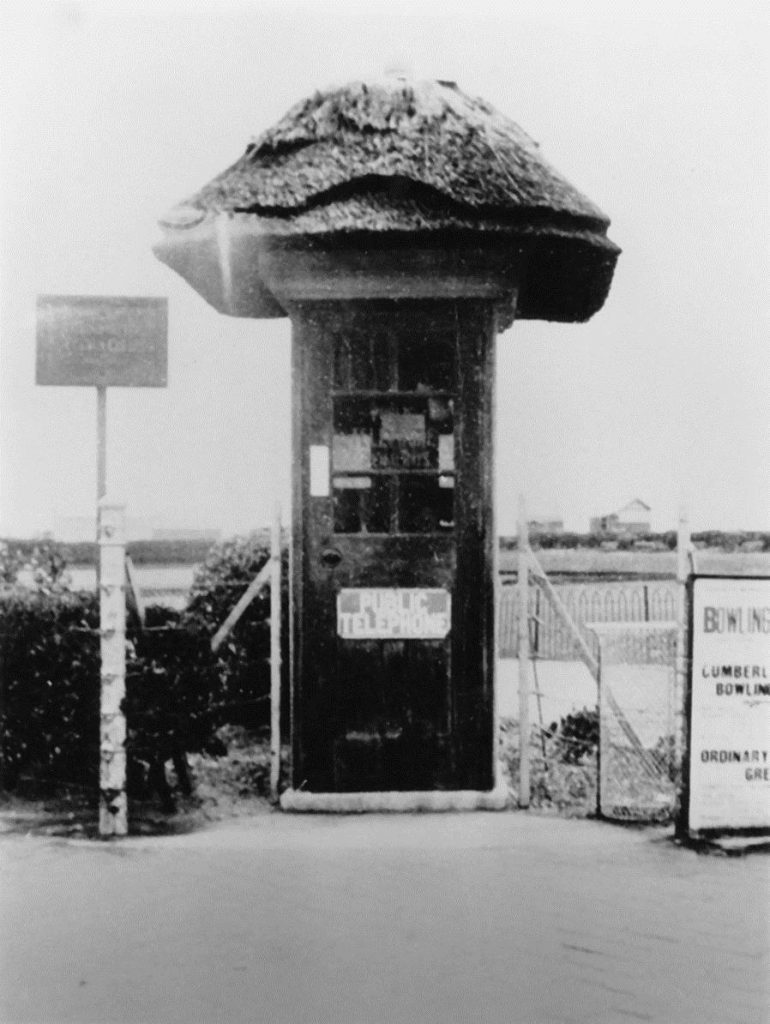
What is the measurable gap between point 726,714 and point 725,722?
1.4 inches

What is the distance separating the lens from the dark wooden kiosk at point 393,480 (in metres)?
5.30

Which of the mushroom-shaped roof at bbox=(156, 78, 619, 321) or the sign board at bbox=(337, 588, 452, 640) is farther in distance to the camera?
the sign board at bbox=(337, 588, 452, 640)

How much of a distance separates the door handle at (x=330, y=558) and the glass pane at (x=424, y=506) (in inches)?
12.9

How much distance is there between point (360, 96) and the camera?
5309mm

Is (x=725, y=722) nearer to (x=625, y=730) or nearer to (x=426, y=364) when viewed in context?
(x=625, y=730)

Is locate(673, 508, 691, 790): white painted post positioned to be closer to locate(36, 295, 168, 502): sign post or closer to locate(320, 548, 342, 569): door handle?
locate(320, 548, 342, 569): door handle

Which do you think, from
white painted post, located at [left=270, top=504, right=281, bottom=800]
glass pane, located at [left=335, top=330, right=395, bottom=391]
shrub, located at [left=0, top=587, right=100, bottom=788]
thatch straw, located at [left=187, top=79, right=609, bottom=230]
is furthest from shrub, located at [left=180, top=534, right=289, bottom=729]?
thatch straw, located at [left=187, top=79, right=609, bottom=230]

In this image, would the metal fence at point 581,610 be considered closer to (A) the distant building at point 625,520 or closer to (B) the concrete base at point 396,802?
(A) the distant building at point 625,520

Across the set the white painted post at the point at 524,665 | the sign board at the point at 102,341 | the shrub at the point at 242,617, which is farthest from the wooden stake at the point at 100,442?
the white painted post at the point at 524,665

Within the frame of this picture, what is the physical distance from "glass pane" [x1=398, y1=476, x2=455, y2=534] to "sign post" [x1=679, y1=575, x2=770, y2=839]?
1.28 meters

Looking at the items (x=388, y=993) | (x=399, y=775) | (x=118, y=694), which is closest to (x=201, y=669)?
(x=118, y=694)

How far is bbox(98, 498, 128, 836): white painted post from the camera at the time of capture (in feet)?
16.0

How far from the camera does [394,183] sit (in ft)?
16.7

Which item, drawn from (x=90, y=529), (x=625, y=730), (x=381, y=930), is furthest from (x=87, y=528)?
(x=625, y=730)
